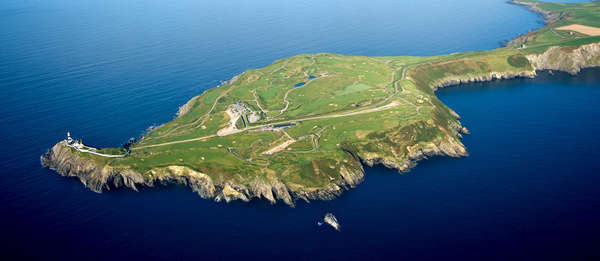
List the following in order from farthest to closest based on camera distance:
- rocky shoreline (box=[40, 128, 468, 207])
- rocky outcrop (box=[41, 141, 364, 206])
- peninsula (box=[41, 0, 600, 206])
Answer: peninsula (box=[41, 0, 600, 206]) → rocky shoreline (box=[40, 128, 468, 207]) → rocky outcrop (box=[41, 141, 364, 206])

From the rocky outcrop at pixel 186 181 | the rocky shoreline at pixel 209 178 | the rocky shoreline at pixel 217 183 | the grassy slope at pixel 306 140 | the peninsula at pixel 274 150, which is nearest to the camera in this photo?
the rocky outcrop at pixel 186 181

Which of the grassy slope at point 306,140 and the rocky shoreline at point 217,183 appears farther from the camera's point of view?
the grassy slope at point 306,140

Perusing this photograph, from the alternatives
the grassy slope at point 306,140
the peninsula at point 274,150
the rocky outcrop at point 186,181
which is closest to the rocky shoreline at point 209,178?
the rocky outcrop at point 186,181

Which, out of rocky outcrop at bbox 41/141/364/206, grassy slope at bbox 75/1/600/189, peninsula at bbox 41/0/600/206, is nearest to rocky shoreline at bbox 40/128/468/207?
rocky outcrop at bbox 41/141/364/206

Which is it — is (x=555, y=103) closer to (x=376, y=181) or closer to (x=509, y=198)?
(x=509, y=198)

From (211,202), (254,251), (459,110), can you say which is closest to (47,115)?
(211,202)

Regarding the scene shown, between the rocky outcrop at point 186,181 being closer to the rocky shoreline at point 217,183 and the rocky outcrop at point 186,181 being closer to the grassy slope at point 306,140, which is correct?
the rocky shoreline at point 217,183

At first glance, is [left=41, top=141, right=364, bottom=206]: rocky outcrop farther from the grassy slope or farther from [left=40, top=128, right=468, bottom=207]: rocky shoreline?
the grassy slope

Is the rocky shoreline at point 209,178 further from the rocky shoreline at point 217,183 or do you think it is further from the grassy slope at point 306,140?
the grassy slope at point 306,140

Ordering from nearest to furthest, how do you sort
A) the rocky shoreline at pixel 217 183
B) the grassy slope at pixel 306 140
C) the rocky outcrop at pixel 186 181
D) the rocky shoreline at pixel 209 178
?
the rocky outcrop at pixel 186 181 < the rocky shoreline at pixel 209 178 < the rocky shoreline at pixel 217 183 < the grassy slope at pixel 306 140

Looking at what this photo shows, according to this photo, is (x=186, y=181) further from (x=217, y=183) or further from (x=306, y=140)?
(x=306, y=140)

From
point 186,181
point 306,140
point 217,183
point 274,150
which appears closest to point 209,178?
point 217,183
